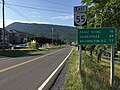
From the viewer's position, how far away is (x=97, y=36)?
10.5 metres

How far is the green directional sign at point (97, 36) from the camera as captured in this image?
1011cm

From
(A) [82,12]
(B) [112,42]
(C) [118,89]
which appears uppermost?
(A) [82,12]

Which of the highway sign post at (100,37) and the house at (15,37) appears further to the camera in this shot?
the house at (15,37)

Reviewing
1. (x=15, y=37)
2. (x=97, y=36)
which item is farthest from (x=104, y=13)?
(x=15, y=37)

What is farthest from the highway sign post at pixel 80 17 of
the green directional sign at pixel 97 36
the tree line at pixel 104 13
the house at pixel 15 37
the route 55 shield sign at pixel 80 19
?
the house at pixel 15 37

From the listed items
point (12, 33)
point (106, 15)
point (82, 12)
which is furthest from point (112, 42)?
point (12, 33)

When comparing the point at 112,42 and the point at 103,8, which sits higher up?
the point at 103,8

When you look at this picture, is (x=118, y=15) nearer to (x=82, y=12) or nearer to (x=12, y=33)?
(x=82, y=12)

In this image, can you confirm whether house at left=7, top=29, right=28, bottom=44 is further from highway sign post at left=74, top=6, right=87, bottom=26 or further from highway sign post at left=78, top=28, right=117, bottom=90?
highway sign post at left=78, top=28, right=117, bottom=90

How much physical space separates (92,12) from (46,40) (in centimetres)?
13312

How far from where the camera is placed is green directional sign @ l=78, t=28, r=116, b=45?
10109mm

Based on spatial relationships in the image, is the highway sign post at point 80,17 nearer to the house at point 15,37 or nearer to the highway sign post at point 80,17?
the highway sign post at point 80,17

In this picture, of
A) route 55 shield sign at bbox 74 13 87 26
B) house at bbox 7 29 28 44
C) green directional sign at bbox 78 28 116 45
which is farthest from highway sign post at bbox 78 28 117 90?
house at bbox 7 29 28 44

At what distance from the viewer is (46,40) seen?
14900 centimetres
